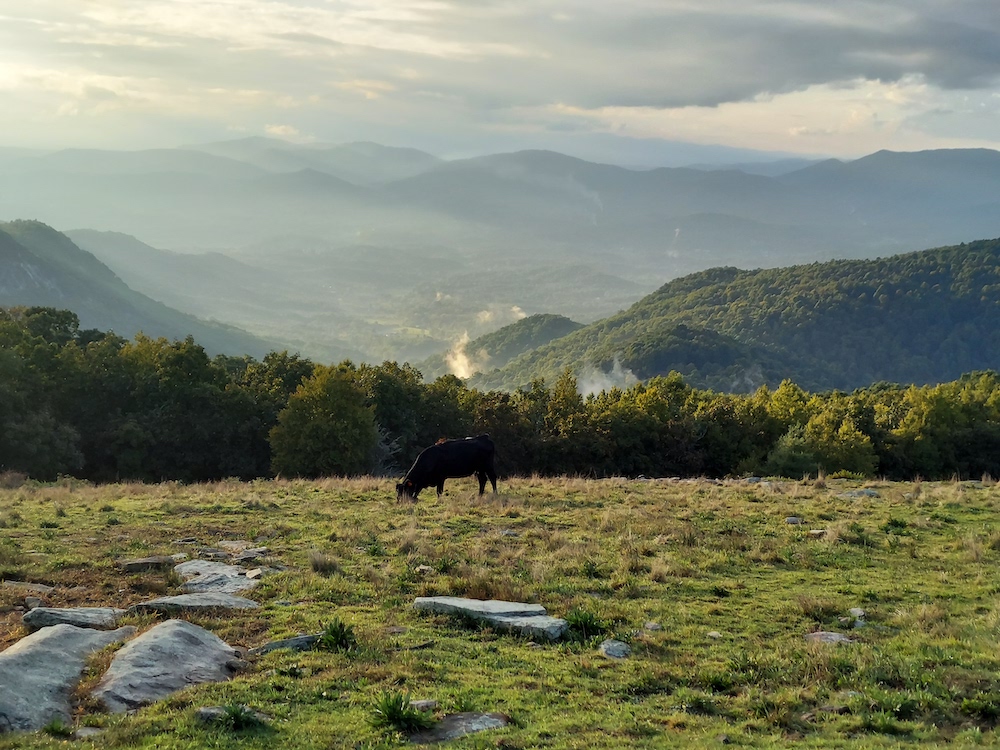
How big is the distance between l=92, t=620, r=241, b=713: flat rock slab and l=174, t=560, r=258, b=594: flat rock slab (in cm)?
230

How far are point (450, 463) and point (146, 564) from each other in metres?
10.9

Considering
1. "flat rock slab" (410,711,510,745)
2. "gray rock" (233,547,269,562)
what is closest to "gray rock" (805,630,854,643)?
"flat rock slab" (410,711,510,745)

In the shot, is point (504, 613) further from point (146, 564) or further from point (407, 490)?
point (407, 490)

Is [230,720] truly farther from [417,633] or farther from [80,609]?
[80,609]

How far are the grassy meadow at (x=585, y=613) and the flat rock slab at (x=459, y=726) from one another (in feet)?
0.49

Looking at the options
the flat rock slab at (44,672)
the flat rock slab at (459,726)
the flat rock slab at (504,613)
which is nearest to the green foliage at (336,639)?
the flat rock slab at (504,613)

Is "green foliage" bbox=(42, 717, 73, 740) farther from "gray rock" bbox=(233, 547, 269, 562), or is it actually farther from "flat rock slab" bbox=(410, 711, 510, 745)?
"gray rock" bbox=(233, 547, 269, 562)

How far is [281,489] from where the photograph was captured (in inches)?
949

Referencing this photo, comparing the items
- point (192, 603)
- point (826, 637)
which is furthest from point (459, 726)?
point (826, 637)

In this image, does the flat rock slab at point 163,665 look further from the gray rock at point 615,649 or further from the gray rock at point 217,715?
the gray rock at point 615,649

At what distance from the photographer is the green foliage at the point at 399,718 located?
7488 millimetres

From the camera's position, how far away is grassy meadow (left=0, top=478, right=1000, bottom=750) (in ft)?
25.2

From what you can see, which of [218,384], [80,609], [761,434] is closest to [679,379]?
[761,434]

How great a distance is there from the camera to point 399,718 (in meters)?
7.50
